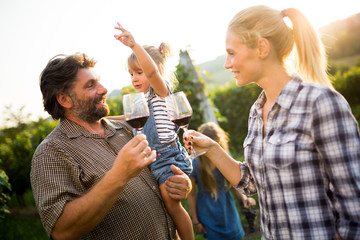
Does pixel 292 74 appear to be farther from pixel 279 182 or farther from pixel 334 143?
pixel 279 182

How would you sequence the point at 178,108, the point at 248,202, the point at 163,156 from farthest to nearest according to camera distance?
the point at 248,202, the point at 163,156, the point at 178,108

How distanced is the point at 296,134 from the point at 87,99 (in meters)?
1.91

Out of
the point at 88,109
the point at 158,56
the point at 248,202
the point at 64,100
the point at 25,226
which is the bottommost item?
the point at 25,226

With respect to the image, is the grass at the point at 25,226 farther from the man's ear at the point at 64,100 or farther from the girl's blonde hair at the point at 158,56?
the man's ear at the point at 64,100

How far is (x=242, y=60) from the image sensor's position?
77.8 inches

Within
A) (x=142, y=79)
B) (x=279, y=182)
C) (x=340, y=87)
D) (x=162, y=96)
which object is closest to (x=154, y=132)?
(x=162, y=96)

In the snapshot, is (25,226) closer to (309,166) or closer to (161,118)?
(161,118)

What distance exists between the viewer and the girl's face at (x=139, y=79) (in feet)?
9.71

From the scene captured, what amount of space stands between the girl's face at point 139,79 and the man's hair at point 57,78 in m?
0.53

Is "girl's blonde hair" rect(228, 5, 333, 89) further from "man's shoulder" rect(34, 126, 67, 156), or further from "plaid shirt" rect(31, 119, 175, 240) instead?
"man's shoulder" rect(34, 126, 67, 156)

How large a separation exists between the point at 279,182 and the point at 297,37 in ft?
3.45

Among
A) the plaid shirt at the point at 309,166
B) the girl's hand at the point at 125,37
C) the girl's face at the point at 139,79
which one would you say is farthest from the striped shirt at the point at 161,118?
the plaid shirt at the point at 309,166

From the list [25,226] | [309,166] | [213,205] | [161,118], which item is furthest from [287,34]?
[25,226]

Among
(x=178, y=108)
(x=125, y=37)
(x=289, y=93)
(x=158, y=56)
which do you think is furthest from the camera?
(x=158, y=56)
